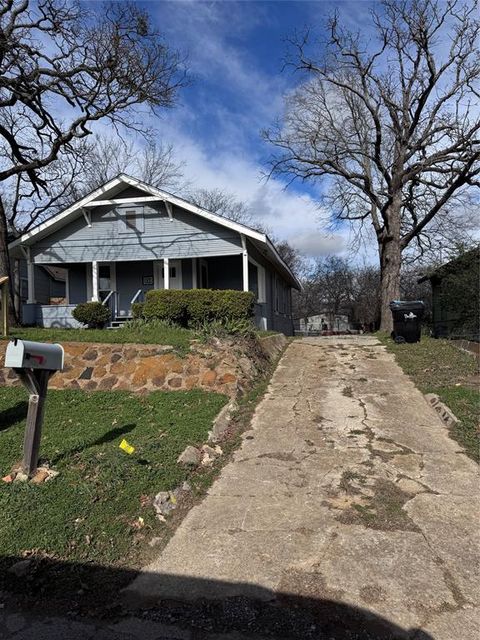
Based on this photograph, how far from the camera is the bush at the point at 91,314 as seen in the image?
15.7m

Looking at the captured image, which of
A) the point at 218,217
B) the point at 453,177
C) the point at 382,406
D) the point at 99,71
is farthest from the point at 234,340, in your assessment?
the point at 453,177

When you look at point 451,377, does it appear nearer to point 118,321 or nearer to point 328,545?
point 328,545

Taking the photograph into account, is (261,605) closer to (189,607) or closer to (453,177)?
(189,607)

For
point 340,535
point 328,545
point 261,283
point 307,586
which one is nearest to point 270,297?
point 261,283

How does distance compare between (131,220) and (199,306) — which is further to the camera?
(131,220)

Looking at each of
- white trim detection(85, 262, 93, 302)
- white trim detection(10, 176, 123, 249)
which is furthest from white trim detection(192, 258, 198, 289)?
white trim detection(85, 262, 93, 302)

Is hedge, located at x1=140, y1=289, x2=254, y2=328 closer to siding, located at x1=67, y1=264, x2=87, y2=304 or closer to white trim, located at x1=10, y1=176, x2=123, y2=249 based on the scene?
white trim, located at x1=10, y1=176, x2=123, y2=249

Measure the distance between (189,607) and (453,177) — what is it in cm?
2196

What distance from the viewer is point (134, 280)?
1894 centimetres

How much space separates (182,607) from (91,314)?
1337 cm

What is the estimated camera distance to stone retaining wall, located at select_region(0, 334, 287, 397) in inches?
359

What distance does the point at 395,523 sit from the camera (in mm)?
4254

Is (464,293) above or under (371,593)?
above

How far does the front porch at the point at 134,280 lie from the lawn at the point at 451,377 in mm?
5906
